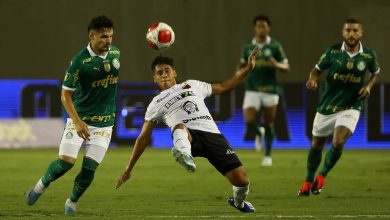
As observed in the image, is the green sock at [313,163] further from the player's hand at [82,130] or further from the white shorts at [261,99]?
the white shorts at [261,99]

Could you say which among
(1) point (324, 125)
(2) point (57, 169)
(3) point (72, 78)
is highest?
(3) point (72, 78)

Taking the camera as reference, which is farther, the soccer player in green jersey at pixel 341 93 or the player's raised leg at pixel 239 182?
the soccer player in green jersey at pixel 341 93

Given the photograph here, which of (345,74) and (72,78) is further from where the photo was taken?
(345,74)

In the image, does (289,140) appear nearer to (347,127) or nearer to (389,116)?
(389,116)

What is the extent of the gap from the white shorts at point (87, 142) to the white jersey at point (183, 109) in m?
0.54

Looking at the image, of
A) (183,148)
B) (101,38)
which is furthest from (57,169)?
(183,148)

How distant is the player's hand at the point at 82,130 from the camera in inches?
377

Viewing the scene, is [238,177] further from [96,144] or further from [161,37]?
[161,37]

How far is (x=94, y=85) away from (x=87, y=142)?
585mm

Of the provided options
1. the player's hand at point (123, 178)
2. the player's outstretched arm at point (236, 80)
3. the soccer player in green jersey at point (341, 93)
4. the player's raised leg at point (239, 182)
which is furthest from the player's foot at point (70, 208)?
the soccer player in green jersey at point (341, 93)

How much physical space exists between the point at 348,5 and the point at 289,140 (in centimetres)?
338

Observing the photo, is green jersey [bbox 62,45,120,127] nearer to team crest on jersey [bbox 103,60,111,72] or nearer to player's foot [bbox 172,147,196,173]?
team crest on jersey [bbox 103,60,111,72]

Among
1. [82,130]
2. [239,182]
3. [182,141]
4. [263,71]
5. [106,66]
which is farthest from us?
[263,71]

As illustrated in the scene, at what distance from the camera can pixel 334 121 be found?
12367mm
